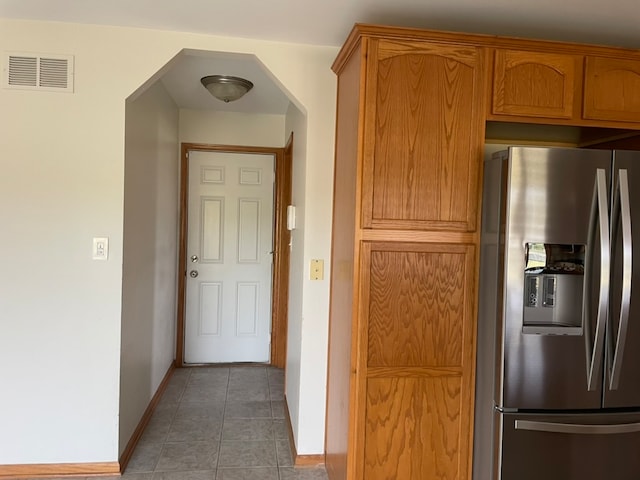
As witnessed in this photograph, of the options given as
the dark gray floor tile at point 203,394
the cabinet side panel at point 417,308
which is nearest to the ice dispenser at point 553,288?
the cabinet side panel at point 417,308

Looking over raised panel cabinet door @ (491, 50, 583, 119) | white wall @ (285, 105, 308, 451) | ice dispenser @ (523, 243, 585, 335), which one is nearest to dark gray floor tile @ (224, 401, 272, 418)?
white wall @ (285, 105, 308, 451)

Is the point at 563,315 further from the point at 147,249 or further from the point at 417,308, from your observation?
the point at 147,249

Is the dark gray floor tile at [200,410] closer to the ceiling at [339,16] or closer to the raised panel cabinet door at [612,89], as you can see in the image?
the ceiling at [339,16]

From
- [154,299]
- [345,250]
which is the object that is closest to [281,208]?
[154,299]

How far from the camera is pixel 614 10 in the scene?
1.89 m

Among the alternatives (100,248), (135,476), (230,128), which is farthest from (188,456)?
(230,128)

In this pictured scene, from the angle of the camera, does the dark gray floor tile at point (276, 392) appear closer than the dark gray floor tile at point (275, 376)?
Yes

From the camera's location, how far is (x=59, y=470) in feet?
7.39

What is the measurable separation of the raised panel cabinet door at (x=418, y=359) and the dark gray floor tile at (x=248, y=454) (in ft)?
2.87

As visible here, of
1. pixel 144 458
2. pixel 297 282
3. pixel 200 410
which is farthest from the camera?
pixel 200 410

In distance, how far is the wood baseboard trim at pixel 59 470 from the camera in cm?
222

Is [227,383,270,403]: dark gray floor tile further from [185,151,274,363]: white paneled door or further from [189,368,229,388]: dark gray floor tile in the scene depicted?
[185,151,274,363]: white paneled door

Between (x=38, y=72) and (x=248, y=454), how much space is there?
232 cm

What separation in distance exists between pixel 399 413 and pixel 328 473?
76 cm
